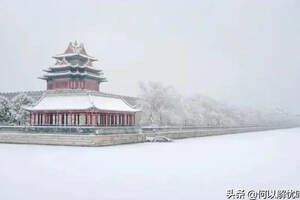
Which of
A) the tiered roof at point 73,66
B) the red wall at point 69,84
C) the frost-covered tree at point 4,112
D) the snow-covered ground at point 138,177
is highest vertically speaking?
the tiered roof at point 73,66

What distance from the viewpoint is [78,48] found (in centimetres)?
4006

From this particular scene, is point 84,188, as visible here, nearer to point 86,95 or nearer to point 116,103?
point 86,95

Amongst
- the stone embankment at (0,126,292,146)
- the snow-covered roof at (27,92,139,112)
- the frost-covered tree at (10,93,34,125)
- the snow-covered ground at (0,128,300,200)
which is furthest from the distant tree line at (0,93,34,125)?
the snow-covered ground at (0,128,300,200)

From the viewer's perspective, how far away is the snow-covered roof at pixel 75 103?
1299 inches

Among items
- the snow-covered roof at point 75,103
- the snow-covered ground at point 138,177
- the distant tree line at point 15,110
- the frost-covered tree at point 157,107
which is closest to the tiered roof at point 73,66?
the snow-covered roof at point 75,103

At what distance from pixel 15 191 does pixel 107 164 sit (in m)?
6.59

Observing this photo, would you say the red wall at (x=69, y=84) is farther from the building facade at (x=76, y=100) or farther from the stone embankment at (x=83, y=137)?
the stone embankment at (x=83, y=137)

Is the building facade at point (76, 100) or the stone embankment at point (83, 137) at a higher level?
the building facade at point (76, 100)

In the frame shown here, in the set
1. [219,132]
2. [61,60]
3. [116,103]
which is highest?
[61,60]

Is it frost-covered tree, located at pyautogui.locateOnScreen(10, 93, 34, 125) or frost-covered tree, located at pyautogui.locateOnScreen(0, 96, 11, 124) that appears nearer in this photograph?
frost-covered tree, located at pyautogui.locateOnScreen(0, 96, 11, 124)

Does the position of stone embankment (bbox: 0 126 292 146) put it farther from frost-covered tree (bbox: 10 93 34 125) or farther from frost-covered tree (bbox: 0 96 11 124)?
frost-covered tree (bbox: 10 93 34 125)

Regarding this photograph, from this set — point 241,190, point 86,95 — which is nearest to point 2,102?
point 86,95

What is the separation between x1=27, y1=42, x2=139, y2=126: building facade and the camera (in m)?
33.0

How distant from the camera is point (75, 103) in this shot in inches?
1329
